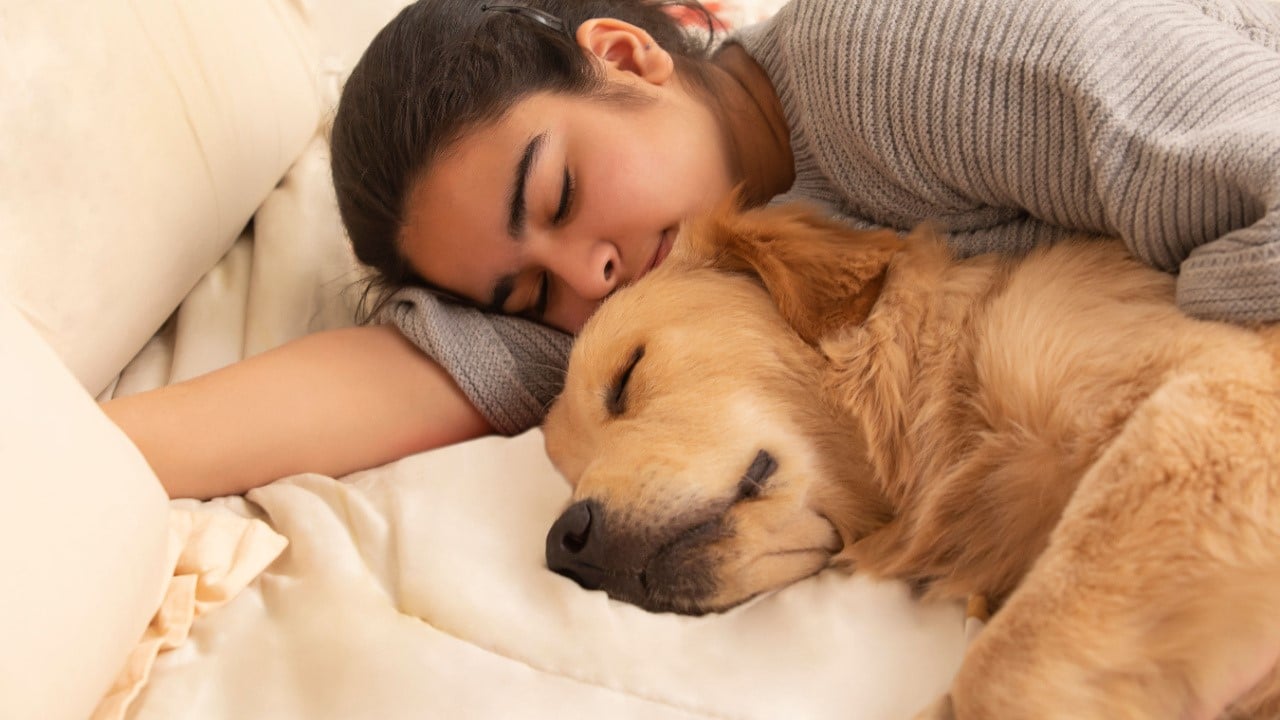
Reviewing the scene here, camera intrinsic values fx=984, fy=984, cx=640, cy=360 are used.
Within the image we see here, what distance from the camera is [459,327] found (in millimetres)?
1938

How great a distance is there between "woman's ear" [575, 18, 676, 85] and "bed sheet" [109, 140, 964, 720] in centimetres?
89

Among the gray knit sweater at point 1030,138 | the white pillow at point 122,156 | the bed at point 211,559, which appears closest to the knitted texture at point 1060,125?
the gray knit sweater at point 1030,138

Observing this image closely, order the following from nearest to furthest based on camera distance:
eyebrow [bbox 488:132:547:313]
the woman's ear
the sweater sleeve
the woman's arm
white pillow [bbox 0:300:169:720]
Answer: white pillow [bbox 0:300:169:720], the woman's arm, eyebrow [bbox 488:132:547:313], the sweater sleeve, the woman's ear

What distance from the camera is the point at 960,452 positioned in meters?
1.41

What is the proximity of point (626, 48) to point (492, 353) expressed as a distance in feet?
2.33

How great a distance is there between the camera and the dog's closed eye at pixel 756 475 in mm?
1402

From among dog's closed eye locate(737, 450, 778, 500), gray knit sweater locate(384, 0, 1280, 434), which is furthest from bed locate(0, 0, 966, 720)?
gray knit sweater locate(384, 0, 1280, 434)

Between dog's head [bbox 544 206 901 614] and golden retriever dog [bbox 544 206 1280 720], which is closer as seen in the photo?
golden retriever dog [bbox 544 206 1280 720]

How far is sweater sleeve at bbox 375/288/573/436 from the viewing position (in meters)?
1.89

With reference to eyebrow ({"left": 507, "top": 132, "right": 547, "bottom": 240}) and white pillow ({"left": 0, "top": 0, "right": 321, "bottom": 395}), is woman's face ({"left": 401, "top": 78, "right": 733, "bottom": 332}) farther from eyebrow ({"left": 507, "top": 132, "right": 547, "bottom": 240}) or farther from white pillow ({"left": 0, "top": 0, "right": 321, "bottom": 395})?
white pillow ({"left": 0, "top": 0, "right": 321, "bottom": 395})

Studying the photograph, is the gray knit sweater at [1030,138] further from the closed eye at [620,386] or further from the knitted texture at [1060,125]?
the closed eye at [620,386]

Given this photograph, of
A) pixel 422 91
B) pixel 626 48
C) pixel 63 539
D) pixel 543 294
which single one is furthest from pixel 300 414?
pixel 626 48

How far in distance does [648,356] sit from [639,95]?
0.63 m

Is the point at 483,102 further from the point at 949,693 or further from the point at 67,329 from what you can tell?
the point at 949,693
